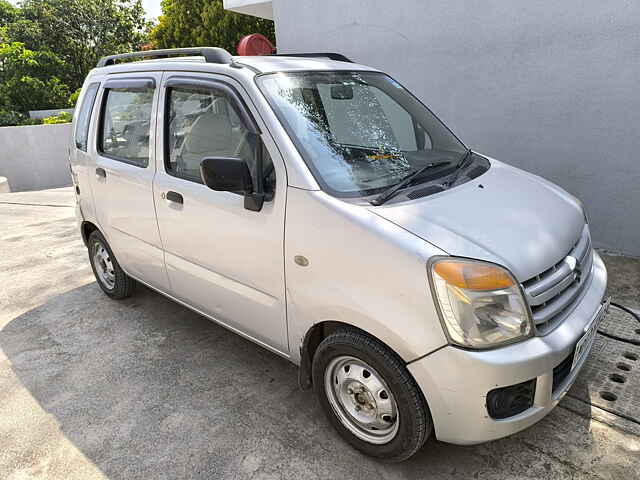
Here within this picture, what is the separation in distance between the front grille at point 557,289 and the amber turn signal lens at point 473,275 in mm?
139

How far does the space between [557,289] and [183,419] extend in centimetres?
210

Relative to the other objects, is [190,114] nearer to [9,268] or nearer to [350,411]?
[350,411]

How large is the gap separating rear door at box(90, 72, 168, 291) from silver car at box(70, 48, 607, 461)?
22 millimetres

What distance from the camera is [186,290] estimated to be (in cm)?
329

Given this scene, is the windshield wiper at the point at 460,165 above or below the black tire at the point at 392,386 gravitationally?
above

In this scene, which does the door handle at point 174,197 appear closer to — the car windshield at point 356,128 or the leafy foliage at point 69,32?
the car windshield at point 356,128

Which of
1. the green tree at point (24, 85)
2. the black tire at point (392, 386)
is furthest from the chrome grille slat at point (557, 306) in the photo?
the green tree at point (24, 85)

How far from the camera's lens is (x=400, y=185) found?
2494mm

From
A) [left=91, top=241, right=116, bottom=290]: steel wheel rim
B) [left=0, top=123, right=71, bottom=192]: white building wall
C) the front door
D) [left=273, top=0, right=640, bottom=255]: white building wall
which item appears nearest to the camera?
the front door

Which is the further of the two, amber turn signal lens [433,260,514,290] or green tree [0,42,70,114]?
green tree [0,42,70,114]

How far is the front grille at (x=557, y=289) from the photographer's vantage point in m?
2.10

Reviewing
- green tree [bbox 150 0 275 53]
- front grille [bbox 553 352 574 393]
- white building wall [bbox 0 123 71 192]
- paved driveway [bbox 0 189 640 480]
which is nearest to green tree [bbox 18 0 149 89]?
green tree [bbox 150 0 275 53]

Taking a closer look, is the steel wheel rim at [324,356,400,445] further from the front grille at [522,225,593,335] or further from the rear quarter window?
the rear quarter window

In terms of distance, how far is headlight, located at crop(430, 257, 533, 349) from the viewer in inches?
78.1
